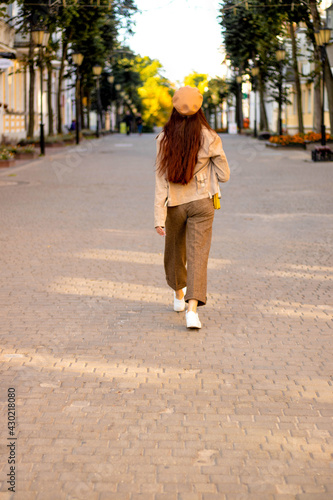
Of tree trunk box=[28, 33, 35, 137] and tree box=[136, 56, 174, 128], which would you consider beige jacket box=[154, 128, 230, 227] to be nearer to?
tree trunk box=[28, 33, 35, 137]

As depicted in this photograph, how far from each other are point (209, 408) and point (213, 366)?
853 mm

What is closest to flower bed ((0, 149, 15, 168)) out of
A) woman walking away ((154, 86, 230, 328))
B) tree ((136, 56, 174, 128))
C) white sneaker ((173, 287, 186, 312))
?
white sneaker ((173, 287, 186, 312))

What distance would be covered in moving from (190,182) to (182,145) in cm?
29

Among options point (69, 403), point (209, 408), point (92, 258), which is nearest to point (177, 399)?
point (209, 408)

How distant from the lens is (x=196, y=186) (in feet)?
21.6

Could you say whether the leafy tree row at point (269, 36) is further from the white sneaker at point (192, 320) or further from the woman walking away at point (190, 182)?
the white sneaker at point (192, 320)

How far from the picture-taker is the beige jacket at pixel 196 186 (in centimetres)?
652

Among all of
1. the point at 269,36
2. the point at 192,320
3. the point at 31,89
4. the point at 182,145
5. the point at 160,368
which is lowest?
the point at 160,368

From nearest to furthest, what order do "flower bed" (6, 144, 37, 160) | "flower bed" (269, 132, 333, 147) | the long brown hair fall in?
the long brown hair → "flower bed" (6, 144, 37, 160) → "flower bed" (269, 132, 333, 147)

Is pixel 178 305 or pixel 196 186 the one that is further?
pixel 178 305

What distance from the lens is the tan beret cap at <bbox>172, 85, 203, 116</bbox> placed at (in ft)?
20.7

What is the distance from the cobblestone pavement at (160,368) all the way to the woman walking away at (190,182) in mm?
502

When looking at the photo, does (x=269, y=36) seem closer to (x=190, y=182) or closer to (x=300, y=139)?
(x=300, y=139)

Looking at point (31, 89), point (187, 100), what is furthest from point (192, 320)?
point (31, 89)
